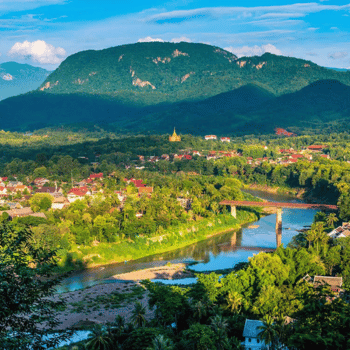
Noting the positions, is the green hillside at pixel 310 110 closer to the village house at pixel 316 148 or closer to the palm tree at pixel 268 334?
the village house at pixel 316 148

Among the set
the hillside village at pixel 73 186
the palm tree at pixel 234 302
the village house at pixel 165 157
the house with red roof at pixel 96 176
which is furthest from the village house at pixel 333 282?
the village house at pixel 165 157

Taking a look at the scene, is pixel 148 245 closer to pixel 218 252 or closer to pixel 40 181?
pixel 218 252

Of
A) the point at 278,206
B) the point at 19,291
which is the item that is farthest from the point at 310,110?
the point at 19,291

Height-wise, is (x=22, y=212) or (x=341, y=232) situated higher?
(x=22, y=212)

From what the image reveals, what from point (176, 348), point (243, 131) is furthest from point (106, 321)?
point (243, 131)

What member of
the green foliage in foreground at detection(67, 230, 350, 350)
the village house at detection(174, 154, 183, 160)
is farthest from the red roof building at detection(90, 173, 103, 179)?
the green foliage in foreground at detection(67, 230, 350, 350)

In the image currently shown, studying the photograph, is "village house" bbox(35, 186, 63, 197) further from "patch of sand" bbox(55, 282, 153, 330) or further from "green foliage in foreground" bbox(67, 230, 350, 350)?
"green foliage in foreground" bbox(67, 230, 350, 350)
